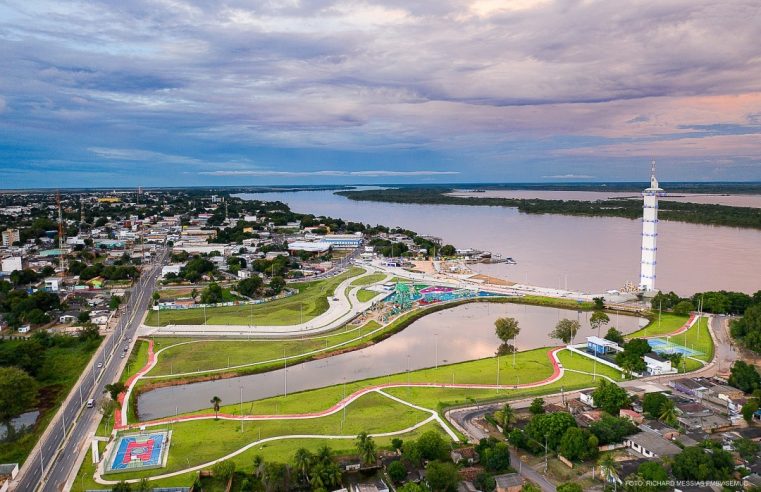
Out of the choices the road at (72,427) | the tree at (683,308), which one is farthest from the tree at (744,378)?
the road at (72,427)

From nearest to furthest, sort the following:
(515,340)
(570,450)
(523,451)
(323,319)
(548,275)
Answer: (570,450)
(523,451)
(515,340)
(323,319)
(548,275)

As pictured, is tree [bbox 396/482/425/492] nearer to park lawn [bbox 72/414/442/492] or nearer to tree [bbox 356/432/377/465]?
tree [bbox 356/432/377/465]

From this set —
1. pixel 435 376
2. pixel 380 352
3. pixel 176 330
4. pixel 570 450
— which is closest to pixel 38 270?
pixel 176 330

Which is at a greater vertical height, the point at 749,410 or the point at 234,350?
the point at 749,410

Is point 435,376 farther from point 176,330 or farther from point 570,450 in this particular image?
point 176,330

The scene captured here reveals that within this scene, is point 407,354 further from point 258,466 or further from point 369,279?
point 369,279

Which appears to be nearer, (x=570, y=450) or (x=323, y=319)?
(x=570, y=450)

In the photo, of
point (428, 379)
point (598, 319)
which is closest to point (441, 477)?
point (428, 379)

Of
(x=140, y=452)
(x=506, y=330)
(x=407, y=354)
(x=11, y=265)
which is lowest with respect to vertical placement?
(x=407, y=354)
